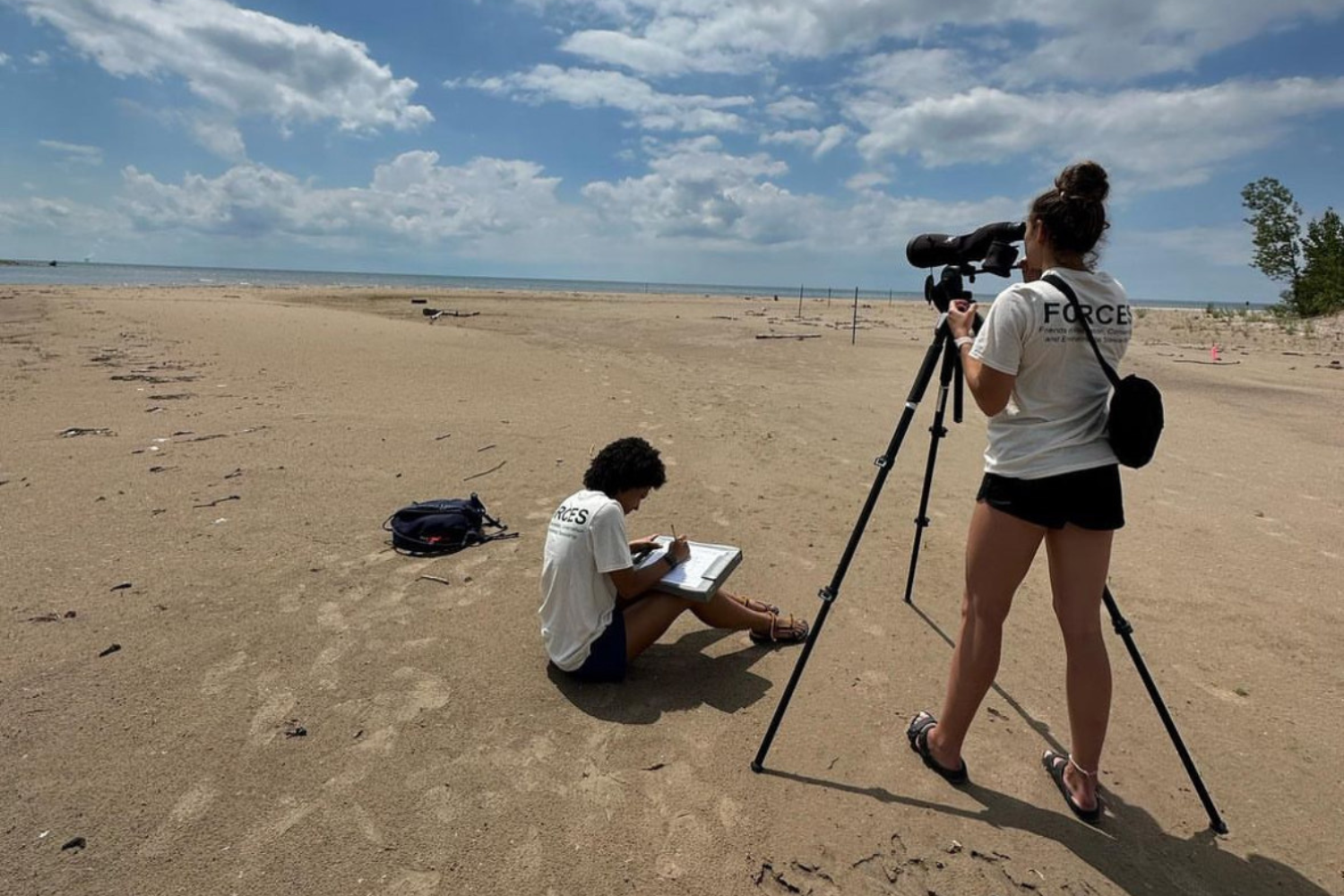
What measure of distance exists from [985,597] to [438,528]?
3.58m

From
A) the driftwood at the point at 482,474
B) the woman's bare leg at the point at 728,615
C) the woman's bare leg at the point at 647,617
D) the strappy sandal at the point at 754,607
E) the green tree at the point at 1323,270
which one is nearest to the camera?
the woman's bare leg at the point at 647,617

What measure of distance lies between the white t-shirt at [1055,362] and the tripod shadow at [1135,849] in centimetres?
132

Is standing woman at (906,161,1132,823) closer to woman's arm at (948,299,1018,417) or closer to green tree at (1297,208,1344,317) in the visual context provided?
woman's arm at (948,299,1018,417)

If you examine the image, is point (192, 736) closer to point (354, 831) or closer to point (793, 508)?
point (354, 831)


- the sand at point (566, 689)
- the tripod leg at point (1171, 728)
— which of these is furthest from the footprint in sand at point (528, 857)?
the tripod leg at point (1171, 728)

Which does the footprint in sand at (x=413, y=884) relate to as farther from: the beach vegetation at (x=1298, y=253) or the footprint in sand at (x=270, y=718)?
the beach vegetation at (x=1298, y=253)

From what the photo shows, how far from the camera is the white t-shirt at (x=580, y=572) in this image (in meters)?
3.16

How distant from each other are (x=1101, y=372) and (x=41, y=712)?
14.3ft

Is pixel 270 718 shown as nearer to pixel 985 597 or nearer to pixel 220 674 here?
pixel 220 674

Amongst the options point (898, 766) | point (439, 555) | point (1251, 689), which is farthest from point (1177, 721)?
point (439, 555)

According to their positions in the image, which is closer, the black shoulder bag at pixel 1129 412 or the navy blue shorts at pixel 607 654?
the black shoulder bag at pixel 1129 412

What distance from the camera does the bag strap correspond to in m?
2.17

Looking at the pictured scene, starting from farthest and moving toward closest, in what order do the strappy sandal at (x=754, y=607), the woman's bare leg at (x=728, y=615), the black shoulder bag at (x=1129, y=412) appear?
1. the strappy sandal at (x=754, y=607)
2. the woman's bare leg at (x=728, y=615)
3. the black shoulder bag at (x=1129, y=412)

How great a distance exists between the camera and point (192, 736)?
285 centimetres
